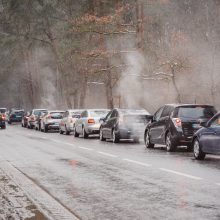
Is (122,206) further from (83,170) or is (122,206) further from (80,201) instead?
(83,170)

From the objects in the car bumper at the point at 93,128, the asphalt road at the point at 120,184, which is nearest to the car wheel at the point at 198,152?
the asphalt road at the point at 120,184

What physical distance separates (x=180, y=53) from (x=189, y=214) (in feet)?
111

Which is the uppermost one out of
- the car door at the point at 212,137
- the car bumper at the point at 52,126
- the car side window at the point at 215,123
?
the car side window at the point at 215,123

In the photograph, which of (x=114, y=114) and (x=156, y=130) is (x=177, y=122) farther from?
(x=114, y=114)

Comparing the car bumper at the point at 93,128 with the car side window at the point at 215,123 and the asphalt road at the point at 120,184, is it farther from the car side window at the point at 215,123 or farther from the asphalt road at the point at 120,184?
the car side window at the point at 215,123

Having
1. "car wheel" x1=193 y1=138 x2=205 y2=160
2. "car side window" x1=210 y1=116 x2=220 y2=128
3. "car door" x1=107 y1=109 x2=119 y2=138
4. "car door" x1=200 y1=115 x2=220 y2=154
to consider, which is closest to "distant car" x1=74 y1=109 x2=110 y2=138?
"car door" x1=107 y1=109 x2=119 y2=138

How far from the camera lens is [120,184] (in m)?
11.8

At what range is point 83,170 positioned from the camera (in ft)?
47.9

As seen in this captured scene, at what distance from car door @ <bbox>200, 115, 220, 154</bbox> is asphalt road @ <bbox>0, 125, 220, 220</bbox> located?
1.26ft

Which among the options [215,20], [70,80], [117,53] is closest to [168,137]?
[117,53]

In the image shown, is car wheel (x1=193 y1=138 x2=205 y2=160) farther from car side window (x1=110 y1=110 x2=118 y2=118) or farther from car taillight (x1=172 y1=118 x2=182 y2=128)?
car side window (x1=110 y1=110 x2=118 y2=118)

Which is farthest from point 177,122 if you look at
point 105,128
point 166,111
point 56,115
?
point 56,115

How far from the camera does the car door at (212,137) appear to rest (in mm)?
16511

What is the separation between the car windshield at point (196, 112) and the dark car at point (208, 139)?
2.85 metres
